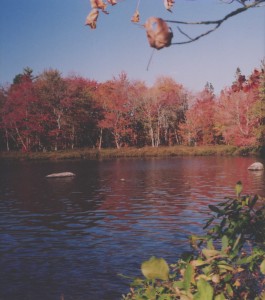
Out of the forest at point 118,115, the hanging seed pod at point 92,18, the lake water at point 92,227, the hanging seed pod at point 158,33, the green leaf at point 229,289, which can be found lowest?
the lake water at point 92,227

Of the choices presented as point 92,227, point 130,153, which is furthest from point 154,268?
point 130,153

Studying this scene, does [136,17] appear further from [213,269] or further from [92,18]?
[213,269]

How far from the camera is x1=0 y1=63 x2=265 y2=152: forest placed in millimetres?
54250

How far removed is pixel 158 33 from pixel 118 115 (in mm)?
59049

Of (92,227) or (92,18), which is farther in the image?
(92,227)

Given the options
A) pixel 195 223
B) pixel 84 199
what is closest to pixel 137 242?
pixel 195 223

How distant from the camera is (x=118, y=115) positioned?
60438 millimetres

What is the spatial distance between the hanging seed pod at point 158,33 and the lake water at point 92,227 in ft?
18.7

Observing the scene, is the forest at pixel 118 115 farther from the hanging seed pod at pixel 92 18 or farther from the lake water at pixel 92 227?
the hanging seed pod at pixel 92 18

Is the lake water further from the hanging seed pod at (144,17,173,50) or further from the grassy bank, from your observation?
the grassy bank

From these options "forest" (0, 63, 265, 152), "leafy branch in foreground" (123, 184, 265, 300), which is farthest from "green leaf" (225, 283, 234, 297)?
"forest" (0, 63, 265, 152)

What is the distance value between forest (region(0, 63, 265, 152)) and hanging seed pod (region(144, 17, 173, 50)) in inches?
1846

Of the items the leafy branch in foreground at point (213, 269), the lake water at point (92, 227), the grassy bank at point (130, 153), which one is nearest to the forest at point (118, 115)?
the grassy bank at point (130, 153)

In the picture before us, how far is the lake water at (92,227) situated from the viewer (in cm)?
907
